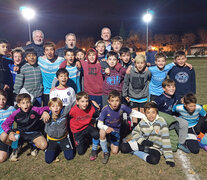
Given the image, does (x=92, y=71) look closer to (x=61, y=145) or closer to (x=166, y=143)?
(x=61, y=145)

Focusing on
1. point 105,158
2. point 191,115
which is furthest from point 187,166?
point 105,158

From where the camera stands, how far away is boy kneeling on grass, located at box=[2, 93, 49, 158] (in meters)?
4.04

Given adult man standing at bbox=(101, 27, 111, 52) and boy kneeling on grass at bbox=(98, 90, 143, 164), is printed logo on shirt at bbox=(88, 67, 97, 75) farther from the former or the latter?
adult man standing at bbox=(101, 27, 111, 52)

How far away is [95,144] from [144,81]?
224 cm

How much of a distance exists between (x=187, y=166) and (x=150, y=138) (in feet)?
2.99

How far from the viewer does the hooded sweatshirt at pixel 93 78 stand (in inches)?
198

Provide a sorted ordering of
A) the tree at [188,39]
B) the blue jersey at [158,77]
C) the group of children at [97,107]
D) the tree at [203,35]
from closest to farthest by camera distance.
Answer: the group of children at [97,107]
the blue jersey at [158,77]
the tree at [203,35]
the tree at [188,39]

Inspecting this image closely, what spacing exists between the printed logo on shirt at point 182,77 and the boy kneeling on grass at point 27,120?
3.82 metres

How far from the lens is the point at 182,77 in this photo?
508 centimetres

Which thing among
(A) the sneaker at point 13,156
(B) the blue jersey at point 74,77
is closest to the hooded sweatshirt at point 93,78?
(B) the blue jersey at point 74,77

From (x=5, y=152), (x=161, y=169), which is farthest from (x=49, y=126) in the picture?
(x=161, y=169)

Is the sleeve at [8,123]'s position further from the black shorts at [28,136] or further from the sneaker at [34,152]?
the sneaker at [34,152]

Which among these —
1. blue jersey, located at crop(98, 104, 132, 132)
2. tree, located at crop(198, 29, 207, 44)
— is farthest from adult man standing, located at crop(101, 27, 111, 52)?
tree, located at crop(198, 29, 207, 44)

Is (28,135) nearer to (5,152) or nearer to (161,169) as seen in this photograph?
(5,152)
